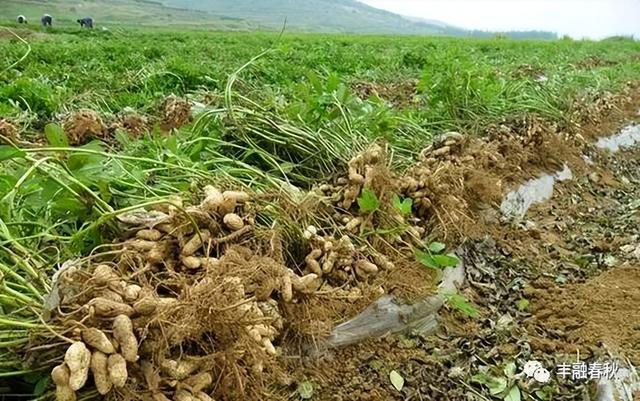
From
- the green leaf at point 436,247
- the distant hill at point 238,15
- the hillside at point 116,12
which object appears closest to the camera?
the green leaf at point 436,247

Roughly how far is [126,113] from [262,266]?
11.5 ft

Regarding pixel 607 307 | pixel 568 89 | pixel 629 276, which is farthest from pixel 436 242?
pixel 568 89

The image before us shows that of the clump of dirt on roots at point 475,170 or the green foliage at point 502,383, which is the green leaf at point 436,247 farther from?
the green foliage at point 502,383

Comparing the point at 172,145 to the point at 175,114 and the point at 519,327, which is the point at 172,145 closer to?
the point at 519,327

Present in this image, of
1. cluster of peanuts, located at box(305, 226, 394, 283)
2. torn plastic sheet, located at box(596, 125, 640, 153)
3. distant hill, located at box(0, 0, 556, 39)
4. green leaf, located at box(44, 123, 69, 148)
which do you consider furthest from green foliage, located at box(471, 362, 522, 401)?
distant hill, located at box(0, 0, 556, 39)

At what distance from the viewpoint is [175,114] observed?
4.74 metres

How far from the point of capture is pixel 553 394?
219 centimetres

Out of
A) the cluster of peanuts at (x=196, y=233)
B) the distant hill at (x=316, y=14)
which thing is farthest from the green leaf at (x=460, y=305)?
the distant hill at (x=316, y=14)

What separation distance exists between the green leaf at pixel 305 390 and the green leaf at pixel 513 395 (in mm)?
675

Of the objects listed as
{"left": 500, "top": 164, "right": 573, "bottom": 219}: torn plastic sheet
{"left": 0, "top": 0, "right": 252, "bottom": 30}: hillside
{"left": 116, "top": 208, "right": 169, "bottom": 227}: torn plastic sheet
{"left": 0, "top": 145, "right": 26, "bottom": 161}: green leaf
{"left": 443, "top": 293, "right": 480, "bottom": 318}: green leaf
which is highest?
{"left": 0, "top": 145, "right": 26, "bottom": 161}: green leaf

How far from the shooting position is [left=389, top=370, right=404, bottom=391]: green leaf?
7.13 ft

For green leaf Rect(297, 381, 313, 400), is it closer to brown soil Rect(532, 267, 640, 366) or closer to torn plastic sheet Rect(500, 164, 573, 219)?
brown soil Rect(532, 267, 640, 366)

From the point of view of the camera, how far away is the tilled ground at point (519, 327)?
7.21 ft

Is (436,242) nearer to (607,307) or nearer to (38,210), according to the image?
(607,307)
